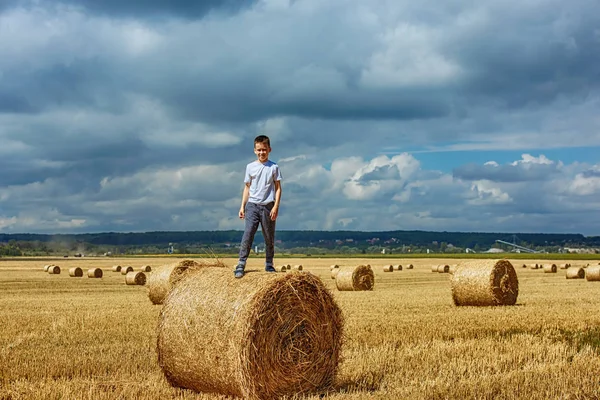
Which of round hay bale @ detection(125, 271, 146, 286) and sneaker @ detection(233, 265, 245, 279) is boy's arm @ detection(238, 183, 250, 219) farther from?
round hay bale @ detection(125, 271, 146, 286)

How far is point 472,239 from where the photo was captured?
613 ft

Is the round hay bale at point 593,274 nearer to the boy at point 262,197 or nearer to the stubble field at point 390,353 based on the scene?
the stubble field at point 390,353

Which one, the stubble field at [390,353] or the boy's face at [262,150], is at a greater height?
the boy's face at [262,150]

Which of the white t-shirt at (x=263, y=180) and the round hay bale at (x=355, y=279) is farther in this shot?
the round hay bale at (x=355, y=279)

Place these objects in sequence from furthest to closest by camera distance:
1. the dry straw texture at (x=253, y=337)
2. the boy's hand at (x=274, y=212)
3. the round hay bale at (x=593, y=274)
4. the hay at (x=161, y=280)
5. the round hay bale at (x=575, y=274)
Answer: the round hay bale at (x=575, y=274)
the round hay bale at (x=593, y=274)
the hay at (x=161, y=280)
the boy's hand at (x=274, y=212)
the dry straw texture at (x=253, y=337)

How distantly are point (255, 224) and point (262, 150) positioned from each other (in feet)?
3.10

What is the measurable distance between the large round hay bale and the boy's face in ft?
42.5

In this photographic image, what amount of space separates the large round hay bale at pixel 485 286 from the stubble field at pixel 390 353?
1601mm

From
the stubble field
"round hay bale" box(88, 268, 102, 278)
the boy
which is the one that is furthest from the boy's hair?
"round hay bale" box(88, 268, 102, 278)

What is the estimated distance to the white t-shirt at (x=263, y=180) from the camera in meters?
9.30

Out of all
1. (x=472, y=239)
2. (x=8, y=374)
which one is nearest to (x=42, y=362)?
(x=8, y=374)

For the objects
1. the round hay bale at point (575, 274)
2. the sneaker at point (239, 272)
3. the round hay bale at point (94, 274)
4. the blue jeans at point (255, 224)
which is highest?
the blue jeans at point (255, 224)

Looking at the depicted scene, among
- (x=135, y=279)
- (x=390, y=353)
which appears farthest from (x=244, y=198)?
(x=135, y=279)

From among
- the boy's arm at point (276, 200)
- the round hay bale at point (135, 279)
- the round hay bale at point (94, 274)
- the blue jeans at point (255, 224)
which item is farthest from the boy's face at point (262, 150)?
the round hay bale at point (94, 274)
